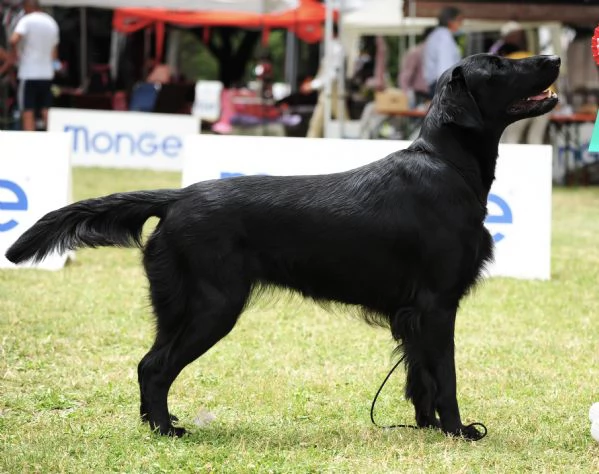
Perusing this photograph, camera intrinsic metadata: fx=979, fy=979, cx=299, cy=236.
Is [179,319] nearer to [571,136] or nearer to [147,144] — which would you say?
[147,144]

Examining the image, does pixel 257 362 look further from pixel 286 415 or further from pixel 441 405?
pixel 441 405

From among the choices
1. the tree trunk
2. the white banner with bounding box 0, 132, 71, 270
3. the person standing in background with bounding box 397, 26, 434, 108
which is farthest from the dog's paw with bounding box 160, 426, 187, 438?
the tree trunk

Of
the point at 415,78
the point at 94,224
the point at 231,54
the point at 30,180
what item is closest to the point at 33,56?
the point at 415,78

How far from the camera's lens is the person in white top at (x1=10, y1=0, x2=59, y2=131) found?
14.2m

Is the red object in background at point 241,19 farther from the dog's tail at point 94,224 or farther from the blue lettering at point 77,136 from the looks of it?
the dog's tail at point 94,224

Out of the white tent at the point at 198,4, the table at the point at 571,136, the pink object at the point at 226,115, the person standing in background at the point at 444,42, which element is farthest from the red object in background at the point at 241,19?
the person standing in background at the point at 444,42

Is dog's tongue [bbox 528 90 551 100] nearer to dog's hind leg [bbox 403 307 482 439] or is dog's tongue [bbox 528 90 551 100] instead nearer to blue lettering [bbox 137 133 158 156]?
dog's hind leg [bbox 403 307 482 439]

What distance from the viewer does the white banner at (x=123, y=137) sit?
15812 mm

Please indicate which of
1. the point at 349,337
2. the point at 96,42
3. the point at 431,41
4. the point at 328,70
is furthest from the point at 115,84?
the point at 349,337

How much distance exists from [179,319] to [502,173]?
15.3 feet

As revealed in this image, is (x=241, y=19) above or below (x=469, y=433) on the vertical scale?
above

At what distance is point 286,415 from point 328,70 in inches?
436

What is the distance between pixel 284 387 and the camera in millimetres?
4895

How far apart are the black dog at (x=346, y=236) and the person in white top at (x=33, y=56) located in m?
10.9
